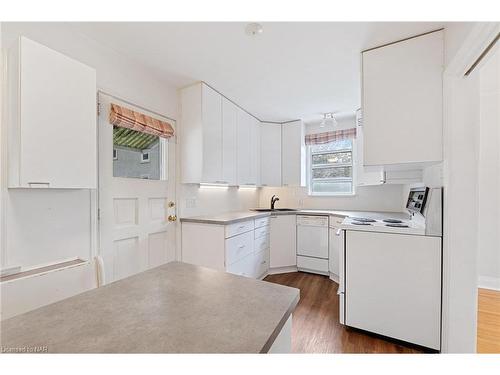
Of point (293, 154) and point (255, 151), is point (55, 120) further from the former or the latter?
point (293, 154)

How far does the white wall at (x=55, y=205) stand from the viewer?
4.22ft

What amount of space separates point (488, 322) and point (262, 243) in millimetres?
2258

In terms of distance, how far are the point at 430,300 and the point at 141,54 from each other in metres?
2.94

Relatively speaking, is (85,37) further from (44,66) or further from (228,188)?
(228,188)

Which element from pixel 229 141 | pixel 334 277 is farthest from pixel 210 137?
pixel 334 277

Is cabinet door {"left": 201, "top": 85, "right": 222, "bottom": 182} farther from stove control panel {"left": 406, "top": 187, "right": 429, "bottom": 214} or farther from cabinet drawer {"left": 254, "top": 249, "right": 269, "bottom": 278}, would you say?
stove control panel {"left": 406, "top": 187, "right": 429, "bottom": 214}

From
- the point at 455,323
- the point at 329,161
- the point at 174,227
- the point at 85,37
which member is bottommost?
the point at 455,323

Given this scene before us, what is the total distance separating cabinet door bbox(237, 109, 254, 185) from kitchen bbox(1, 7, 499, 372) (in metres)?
0.11

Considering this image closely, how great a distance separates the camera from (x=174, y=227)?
2449mm

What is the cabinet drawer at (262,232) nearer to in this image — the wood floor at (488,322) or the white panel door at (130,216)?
the white panel door at (130,216)

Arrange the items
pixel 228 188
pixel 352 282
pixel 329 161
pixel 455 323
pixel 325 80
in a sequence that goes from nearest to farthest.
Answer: pixel 455 323, pixel 352 282, pixel 325 80, pixel 228 188, pixel 329 161

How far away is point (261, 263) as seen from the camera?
305cm

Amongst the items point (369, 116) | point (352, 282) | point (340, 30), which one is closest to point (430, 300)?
point (352, 282)

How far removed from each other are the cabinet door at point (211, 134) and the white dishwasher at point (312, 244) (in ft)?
4.87
